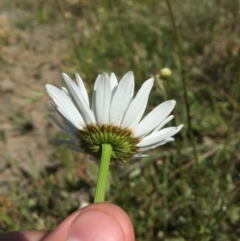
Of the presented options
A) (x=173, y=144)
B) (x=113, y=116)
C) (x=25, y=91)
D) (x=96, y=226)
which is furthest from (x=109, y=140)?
(x=25, y=91)

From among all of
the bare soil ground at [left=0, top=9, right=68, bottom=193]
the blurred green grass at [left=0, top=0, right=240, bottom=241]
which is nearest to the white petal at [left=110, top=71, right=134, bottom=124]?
A: the blurred green grass at [left=0, top=0, right=240, bottom=241]

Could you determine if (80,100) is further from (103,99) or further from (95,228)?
(95,228)

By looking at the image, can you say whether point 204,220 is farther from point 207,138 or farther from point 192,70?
point 192,70

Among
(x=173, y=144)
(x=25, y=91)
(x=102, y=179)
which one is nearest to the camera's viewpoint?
(x=102, y=179)

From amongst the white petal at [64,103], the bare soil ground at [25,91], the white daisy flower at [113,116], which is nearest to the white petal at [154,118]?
the white daisy flower at [113,116]

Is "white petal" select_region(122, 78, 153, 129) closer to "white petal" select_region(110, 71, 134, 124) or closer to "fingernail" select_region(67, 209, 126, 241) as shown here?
"white petal" select_region(110, 71, 134, 124)

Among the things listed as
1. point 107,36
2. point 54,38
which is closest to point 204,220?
point 107,36

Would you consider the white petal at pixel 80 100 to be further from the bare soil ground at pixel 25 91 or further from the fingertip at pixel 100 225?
the bare soil ground at pixel 25 91
